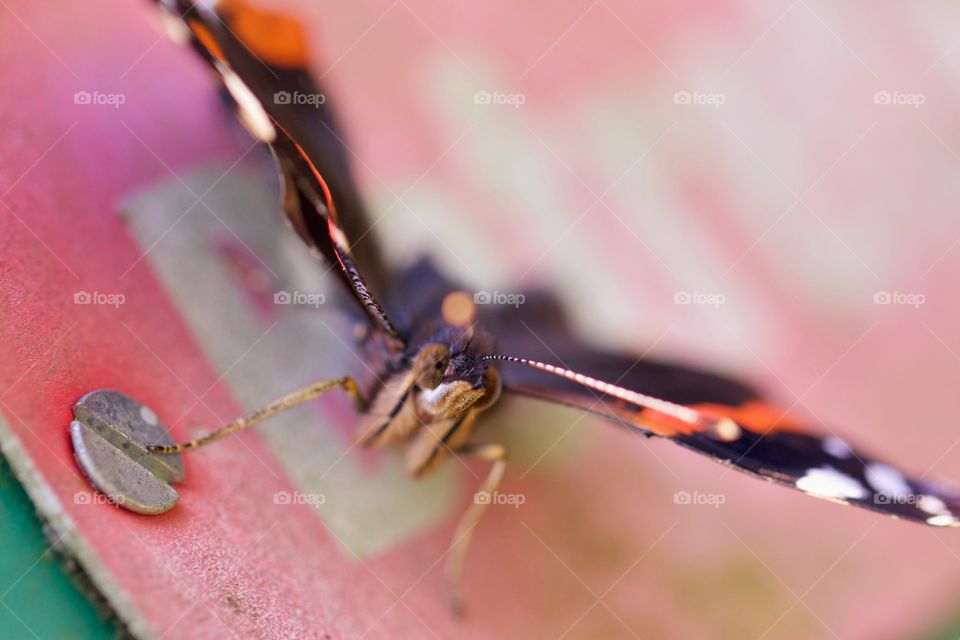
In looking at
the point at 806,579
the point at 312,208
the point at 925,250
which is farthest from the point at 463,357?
the point at 925,250
